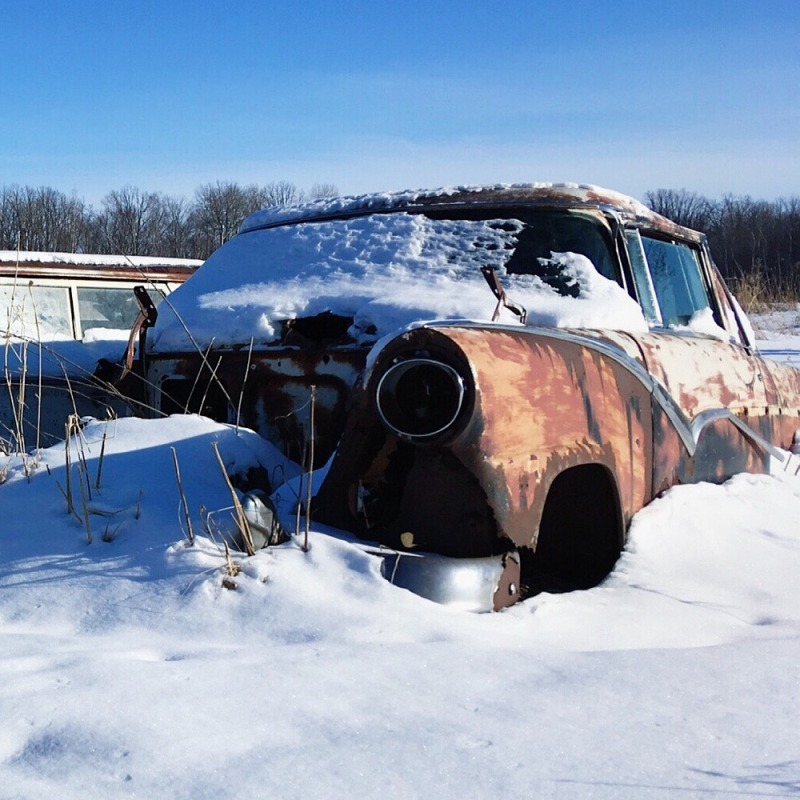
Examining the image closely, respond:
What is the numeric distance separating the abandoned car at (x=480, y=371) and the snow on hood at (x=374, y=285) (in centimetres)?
1

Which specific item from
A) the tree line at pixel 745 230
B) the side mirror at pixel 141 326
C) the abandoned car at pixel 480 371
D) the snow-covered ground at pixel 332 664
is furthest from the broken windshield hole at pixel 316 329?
the tree line at pixel 745 230

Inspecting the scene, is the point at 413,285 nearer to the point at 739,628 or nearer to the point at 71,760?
the point at 739,628

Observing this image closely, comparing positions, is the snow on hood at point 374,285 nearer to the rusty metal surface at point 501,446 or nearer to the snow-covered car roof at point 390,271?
the snow-covered car roof at point 390,271

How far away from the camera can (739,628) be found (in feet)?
8.71

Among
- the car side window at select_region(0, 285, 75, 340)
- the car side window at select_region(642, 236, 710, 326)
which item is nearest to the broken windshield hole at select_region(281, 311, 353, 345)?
the car side window at select_region(642, 236, 710, 326)

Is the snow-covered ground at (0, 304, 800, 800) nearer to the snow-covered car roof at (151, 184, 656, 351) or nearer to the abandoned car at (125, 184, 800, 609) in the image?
the abandoned car at (125, 184, 800, 609)

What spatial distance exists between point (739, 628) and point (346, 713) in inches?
48.9

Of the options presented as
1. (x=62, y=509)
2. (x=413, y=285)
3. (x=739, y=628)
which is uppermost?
(x=413, y=285)

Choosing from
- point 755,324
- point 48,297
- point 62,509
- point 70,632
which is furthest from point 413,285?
point 755,324

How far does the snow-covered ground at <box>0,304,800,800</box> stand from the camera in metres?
1.68

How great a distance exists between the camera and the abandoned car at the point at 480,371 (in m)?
2.60

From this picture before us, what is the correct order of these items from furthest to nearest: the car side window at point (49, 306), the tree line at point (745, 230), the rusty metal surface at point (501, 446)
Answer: the tree line at point (745, 230) → the car side window at point (49, 306) → the rusty metal surface at point (501, 446)

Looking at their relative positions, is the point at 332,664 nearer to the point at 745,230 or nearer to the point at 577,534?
the point at 577,534

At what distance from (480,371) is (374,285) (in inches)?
48.9
